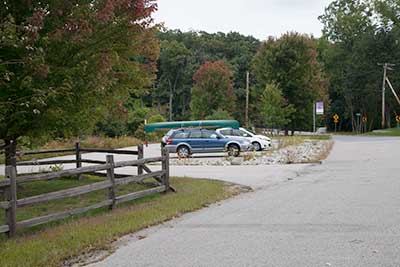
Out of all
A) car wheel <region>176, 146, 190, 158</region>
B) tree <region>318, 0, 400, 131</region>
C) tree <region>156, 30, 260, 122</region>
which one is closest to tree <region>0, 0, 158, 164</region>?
car wheel <region>176, 146, 190, 158</region>

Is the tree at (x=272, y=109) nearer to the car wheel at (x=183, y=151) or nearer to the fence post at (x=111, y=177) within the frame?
the car wheel at (x=183, y=151)

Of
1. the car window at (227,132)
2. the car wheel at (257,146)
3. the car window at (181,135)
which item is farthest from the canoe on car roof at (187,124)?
the car window at (181,135)

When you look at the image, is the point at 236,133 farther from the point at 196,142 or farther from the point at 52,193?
the point at 52,193

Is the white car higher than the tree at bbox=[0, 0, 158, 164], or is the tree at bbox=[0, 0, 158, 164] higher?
the tree at bbox=[0, 0, 158, 164]

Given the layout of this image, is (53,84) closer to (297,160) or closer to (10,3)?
(10,3)

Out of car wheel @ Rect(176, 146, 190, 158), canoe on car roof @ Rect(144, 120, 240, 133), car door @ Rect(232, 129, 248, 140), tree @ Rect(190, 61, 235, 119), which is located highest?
tree @ Rect(190, 61, 235, 119)

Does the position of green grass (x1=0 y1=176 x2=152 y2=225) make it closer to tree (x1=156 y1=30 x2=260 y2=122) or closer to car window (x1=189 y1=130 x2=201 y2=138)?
car window (x1=189 y1=130 x2=201 y2=138)

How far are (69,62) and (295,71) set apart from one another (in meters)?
60.1

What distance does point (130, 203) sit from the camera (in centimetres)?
1257

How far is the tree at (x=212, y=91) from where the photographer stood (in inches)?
2933

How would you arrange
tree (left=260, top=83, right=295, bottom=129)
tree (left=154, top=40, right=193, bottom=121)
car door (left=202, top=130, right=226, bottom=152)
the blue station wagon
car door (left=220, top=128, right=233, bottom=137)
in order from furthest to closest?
tree (left=154, top=40, right=193, bottom=121)
tree (left=260, top=83, right=295, bottom=129)
car door (left=220, top=128, right=233, bottom=137)
car door (left=202, top=130, right=226, bottom=152)
the blue station wagon

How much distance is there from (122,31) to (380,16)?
283 feet

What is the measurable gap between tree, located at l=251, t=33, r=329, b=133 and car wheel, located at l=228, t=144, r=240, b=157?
38.5 metres

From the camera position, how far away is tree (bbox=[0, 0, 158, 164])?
10.5m
